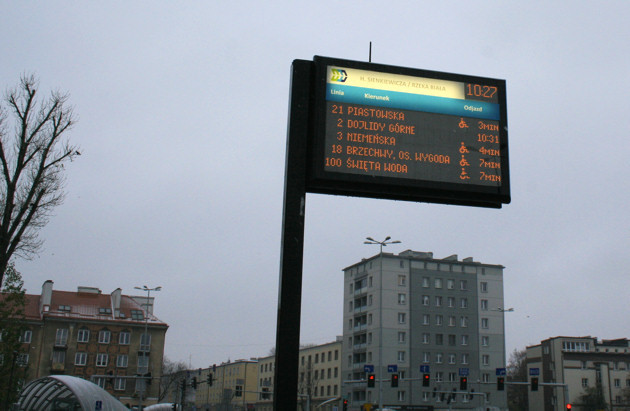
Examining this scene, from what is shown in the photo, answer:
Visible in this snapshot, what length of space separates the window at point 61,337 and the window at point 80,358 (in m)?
2.08

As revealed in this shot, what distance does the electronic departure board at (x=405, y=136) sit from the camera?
12.3m

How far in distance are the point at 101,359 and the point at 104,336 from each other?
2835mm

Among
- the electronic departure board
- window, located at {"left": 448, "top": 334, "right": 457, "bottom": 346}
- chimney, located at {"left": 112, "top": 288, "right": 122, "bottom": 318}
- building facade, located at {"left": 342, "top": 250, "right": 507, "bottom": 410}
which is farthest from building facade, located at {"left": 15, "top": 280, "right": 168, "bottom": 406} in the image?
the electronic departure board

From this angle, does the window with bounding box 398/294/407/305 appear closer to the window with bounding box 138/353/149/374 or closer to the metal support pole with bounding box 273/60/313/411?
the window with bounding box 138/353/149/374

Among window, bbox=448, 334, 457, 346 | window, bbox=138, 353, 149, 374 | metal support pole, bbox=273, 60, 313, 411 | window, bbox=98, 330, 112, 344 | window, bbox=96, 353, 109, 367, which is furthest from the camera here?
window, bbox=448, 334, 457, 346

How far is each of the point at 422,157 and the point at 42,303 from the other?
257ft

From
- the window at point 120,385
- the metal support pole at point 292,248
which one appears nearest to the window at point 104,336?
the window at point 120,385

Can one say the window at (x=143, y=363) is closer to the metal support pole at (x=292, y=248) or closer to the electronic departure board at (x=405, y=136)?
the metal support pole at (x=292, y=248)

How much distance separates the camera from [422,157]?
12.6m

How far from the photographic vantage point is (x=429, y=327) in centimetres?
9106

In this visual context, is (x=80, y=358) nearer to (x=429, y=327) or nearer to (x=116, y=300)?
(x=116, y=300)

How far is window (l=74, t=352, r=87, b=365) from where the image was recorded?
77.4 m

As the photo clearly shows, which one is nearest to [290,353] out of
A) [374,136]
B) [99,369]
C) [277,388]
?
[277,388]

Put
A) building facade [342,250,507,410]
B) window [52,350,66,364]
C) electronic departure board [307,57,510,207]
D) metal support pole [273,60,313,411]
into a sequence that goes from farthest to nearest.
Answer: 1. building facade [342,250,507,410]
2. window [52,350,66,364]
3. electronic departure board [307,57,510,207]
4. metal support pole [273,60,313,411]
